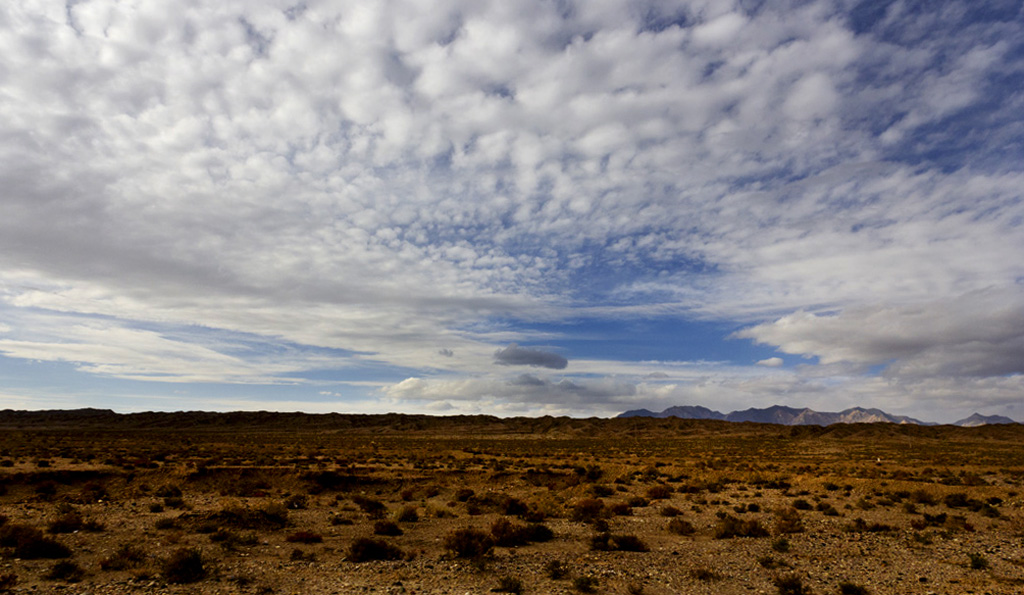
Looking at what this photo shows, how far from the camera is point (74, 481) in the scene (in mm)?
27641

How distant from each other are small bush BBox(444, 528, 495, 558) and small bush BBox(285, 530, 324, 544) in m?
3.91

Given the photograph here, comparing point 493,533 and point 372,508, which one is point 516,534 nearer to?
point 493,533

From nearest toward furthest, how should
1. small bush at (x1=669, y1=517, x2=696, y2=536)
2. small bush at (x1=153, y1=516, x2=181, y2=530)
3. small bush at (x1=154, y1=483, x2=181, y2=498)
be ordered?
1. small bush at (x1=153, y1=516, x2=181, y2=530)
2. small bush at (x1=669, y1=517, x2=696, y2=536)
3. small bush at (x1=154, y1=483, x2=181, y2=498)

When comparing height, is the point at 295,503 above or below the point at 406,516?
below

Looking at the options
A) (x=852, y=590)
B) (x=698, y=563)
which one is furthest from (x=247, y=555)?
(x=852, y=590)

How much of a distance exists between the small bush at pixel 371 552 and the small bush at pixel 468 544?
1326mm

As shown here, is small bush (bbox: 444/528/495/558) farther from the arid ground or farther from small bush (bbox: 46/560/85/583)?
small bush (bbox: 46/560/85/583)

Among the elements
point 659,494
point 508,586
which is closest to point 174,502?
point 508,586

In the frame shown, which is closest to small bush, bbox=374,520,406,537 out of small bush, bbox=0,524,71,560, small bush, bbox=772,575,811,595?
small bush, bbox=0,524,71,560

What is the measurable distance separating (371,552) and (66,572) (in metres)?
6.59

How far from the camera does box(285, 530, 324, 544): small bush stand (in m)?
15.7

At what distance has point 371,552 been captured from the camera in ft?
46.0

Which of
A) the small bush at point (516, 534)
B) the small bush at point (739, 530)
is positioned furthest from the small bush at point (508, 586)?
the small bush at point (739, 530)

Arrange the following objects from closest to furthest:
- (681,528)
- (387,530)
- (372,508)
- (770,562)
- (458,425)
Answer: (770,562)
(387,530)
(681,528)
(372,508)
(458,425)
